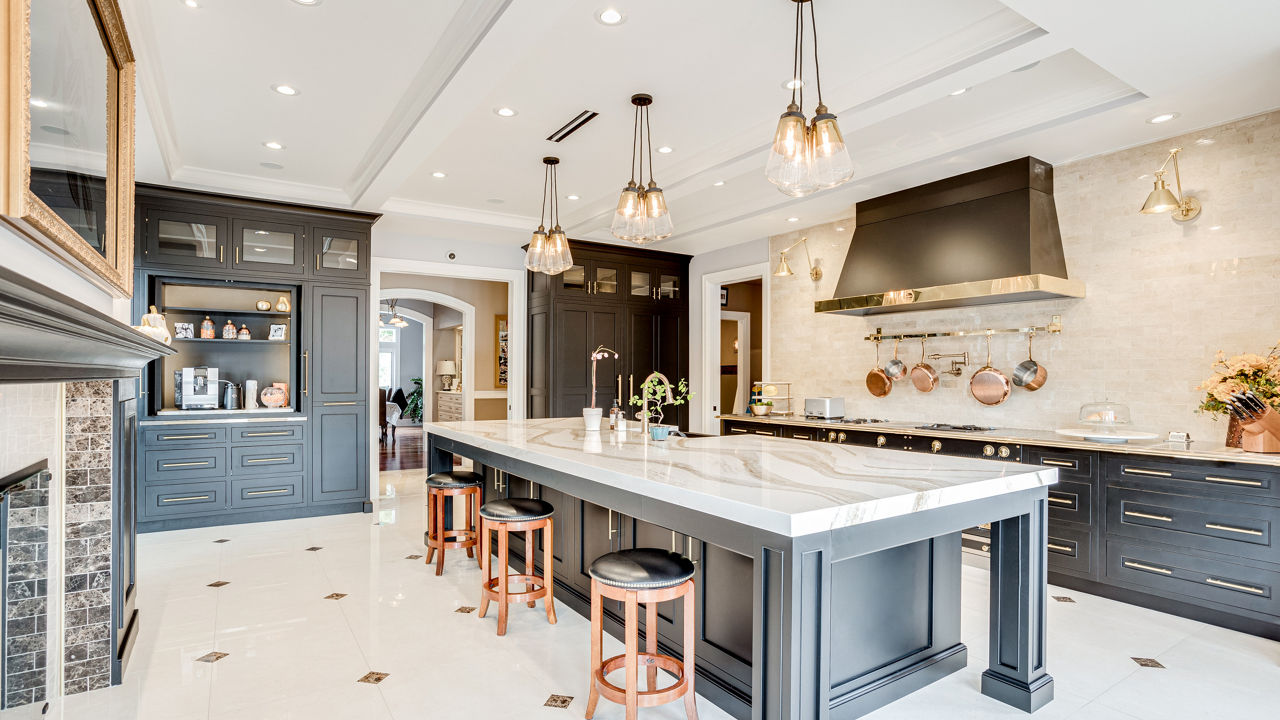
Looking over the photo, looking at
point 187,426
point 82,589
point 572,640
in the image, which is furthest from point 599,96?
point 187,426

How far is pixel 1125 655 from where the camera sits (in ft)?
9.36

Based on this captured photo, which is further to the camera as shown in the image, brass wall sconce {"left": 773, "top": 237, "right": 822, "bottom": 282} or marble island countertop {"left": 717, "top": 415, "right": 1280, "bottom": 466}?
brass wall sconce {"left": 773, "top": 237, "right": 822, "bottom": 282}

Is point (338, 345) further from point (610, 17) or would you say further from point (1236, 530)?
point (1236, 530)

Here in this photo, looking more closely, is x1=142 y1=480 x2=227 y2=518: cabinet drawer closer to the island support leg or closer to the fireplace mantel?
the fireplace mantel

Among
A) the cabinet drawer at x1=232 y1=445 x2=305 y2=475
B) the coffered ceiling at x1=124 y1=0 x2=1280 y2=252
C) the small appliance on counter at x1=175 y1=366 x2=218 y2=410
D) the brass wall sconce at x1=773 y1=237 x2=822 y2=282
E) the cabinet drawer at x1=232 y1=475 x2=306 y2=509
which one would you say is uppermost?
the coffered ceiling at x1=124 y1=0 x2=1280 y2=252

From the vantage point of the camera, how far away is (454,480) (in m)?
4.06

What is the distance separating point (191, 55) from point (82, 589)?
249 cm

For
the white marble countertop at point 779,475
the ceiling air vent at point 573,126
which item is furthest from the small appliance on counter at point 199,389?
the ceiling air vent at point 573,126

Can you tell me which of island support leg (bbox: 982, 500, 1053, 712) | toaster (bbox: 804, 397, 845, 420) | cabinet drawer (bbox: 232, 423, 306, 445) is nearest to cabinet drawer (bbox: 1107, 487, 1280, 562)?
island support leg (bbox: 982, 500, 1053, 712)

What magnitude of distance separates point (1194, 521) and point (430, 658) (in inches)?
149

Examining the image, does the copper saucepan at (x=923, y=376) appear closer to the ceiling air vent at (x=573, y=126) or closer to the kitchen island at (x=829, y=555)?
the kitchen island at (x=829, y=555)

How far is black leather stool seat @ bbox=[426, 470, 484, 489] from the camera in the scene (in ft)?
13.1

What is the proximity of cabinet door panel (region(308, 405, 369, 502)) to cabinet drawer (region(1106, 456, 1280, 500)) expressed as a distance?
18.4 feet

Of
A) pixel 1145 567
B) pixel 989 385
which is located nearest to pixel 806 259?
pixel 989 385
